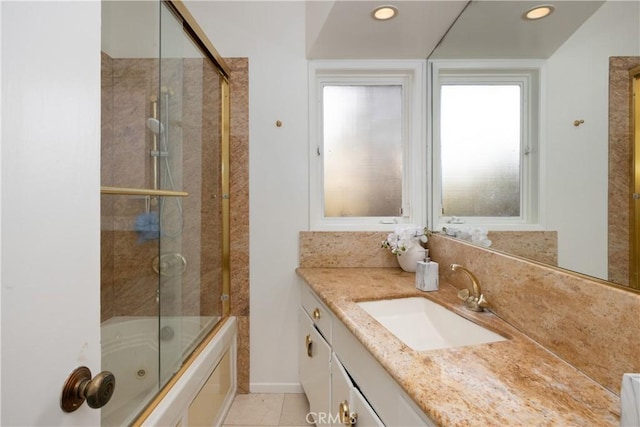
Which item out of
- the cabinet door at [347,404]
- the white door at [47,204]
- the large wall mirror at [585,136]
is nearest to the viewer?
the white door at [47,204]

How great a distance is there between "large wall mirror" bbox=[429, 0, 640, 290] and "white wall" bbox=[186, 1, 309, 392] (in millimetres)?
1145

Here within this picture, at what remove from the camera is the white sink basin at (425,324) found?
0.97 meters

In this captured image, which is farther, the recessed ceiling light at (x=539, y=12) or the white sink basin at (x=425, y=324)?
the white sink basin at (x=425, y=324)

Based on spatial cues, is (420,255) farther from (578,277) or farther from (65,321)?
(65,321)

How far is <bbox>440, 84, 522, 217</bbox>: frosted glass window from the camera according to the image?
3.35 ft

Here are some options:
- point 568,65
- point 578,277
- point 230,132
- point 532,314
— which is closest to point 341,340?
point 532,314

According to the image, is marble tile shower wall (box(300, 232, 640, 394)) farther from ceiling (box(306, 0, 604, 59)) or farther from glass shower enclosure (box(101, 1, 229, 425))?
glass shower enclosure (box(101, 1, 229, 425))

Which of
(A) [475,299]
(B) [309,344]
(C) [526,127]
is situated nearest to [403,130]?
(C) [526,127]

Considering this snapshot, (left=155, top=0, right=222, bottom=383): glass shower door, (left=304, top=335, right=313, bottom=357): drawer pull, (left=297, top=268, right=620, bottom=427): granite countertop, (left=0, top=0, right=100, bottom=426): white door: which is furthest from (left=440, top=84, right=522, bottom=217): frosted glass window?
(left=155, top=0, right=222, bottom=383): glass shower door

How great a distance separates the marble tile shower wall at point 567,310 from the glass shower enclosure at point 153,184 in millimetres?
1292

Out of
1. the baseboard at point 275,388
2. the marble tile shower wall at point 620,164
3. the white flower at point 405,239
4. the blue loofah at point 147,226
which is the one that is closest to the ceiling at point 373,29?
the marble tile shower wall at point 620,164

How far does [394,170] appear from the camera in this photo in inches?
72.7

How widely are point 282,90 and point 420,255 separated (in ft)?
4.21

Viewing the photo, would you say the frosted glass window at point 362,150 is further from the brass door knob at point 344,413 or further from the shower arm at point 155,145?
the brass door knob at point 344,413
